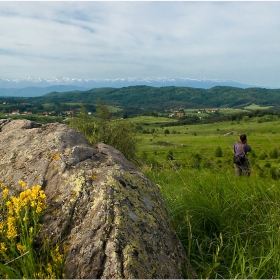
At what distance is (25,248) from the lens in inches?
106

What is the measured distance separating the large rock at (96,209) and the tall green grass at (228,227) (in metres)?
0.49

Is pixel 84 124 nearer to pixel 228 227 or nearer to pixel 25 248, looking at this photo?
pixel 228 227

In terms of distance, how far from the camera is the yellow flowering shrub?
2625 mm

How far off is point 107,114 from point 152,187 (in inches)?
1468

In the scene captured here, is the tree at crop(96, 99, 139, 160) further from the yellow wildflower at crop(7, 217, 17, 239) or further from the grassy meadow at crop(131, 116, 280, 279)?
the yellow wildflower at crop(7, 217, 17, 239)

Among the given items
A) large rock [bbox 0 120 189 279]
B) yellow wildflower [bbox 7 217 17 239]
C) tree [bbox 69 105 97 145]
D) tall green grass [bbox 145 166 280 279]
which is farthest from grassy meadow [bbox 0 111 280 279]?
tree [bbox 69 105 97 145]

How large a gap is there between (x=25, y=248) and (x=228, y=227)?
2966 mm

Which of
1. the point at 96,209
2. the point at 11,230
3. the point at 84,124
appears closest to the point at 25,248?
the point at 11,230

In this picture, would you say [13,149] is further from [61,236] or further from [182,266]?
[182,266]

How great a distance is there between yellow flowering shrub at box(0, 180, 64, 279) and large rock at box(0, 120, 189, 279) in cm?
15

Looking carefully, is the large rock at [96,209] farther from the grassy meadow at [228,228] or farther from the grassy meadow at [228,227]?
the grassy meadow at [228,227]

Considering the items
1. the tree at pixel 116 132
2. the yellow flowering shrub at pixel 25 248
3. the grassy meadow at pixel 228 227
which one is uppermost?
the yellow flowering shrub at pixel 25 248

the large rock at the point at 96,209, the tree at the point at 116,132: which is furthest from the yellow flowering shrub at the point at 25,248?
the tree at the point at 116,132

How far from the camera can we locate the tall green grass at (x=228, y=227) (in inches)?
134
